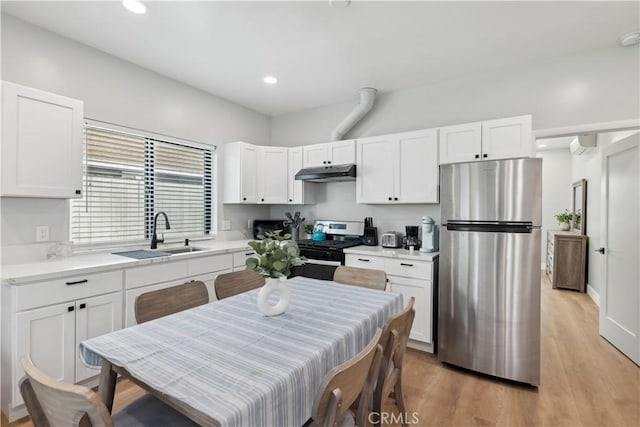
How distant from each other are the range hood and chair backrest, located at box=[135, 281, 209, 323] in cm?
206

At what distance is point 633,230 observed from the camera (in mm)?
2812

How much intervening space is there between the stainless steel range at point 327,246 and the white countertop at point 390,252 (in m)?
0.15

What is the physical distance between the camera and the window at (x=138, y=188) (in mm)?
2809

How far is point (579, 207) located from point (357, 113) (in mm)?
5225

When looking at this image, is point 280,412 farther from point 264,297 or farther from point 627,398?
point 627,398

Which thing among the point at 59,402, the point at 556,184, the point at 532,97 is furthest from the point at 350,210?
the point at 556,184

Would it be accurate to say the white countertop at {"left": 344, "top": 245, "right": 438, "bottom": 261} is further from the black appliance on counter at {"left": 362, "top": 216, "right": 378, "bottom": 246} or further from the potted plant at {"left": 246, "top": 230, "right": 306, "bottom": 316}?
the potted plant at {"left": 246, "top": 230, "right": 306, "bottom": 316}

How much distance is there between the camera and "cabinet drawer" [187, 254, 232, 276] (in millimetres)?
2957

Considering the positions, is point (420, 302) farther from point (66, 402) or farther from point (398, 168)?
point (66, 402)

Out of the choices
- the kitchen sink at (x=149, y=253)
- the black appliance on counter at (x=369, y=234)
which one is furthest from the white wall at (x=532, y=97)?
the kitchen sink at (x=149, y=253)

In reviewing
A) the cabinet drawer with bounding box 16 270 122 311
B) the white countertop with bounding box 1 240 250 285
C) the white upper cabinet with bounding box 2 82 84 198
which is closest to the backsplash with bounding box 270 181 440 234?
the white countertop with bounding box 1 240 250 285

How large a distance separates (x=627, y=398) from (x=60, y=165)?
451 centimetres

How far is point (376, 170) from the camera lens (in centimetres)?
350

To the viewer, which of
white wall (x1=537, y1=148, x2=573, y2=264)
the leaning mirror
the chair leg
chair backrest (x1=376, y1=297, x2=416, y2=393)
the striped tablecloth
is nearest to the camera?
the striped tablecloth
